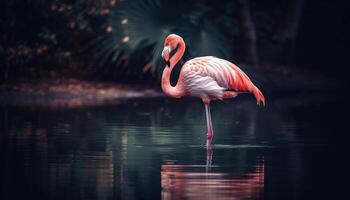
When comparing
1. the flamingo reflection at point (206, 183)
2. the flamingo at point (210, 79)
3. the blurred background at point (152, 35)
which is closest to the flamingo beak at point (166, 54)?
the flamingo at point (210, 79)

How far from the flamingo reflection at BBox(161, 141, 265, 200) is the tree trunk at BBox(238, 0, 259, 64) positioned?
13.3 meters

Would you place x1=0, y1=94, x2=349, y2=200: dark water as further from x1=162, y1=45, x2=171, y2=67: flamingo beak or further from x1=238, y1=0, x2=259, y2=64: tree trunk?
x1=238, y1=0, x2=259, y2=64: tree trunk

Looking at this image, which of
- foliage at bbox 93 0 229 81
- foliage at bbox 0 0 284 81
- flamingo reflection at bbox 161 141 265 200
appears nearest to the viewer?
flamingo reflection at bbox 161 141 265 200

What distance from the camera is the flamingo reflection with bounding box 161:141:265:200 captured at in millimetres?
7758

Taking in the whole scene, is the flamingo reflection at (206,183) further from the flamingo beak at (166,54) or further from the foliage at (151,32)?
the foliage at (151,32)

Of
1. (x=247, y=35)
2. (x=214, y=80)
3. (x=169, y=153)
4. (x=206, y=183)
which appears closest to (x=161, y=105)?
(x=214, y=80)

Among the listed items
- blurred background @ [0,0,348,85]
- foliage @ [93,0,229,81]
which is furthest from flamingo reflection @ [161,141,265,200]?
foliage @ [93,0,229,81]

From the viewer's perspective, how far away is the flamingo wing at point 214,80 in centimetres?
1262

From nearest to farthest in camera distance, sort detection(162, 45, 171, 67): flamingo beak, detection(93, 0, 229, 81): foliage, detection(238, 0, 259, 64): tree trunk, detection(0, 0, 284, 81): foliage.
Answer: detection(162, 45, 171, 67): flamingo beak, detection(93, 0, 229, 81): foliage, detection(0, 0, 284, 81): foliage, detection(238, 0, 259, 64): tree trunk

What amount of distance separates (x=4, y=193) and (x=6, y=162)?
1.86 m

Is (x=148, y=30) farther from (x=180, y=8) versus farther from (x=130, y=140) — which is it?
(x=130, y=140)

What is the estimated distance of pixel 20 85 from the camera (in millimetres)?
20062

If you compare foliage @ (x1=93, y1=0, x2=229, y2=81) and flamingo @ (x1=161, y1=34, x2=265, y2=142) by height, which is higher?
foliage @ (x1=93, y1=0, x2=229, y2=81)

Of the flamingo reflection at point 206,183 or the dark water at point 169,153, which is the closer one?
the flamingo reflection at point 206,183
